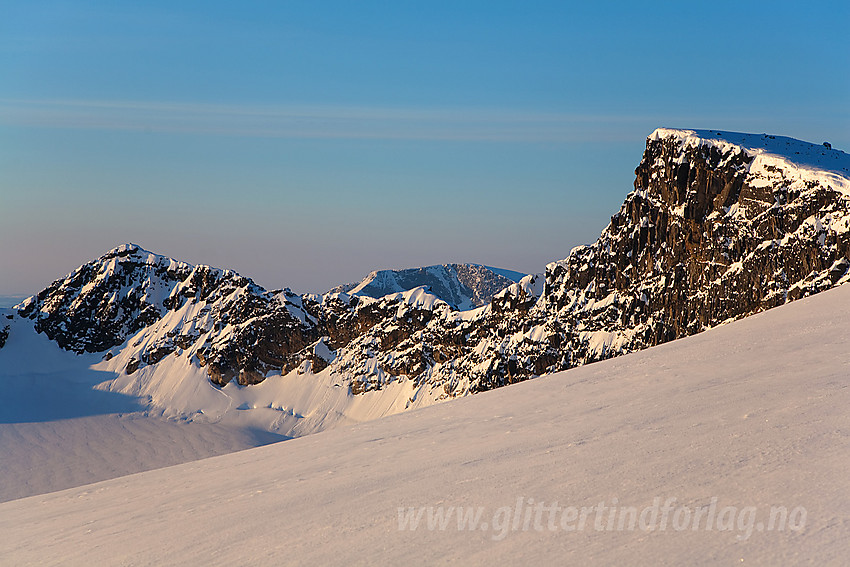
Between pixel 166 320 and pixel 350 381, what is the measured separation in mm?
46460

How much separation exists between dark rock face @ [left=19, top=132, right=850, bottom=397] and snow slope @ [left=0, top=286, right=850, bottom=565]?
39.7 meters

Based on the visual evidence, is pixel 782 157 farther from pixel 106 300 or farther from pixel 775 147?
pixel 106 300

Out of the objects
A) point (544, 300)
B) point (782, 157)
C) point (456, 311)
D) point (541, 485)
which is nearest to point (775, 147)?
point (782, 157)

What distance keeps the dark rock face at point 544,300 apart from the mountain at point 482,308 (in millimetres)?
231

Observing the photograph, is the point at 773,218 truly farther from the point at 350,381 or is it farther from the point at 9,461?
the point at 9,461

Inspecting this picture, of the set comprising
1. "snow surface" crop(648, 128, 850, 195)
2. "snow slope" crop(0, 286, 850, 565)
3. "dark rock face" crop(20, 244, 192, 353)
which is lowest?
"dark rock face" crop(20, 244, 192, 353)

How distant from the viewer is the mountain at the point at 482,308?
213ft

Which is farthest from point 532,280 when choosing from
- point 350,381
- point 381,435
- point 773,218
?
point 381,435

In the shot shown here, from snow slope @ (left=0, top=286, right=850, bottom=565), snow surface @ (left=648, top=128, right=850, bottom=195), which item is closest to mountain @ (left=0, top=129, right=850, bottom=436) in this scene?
snow surface @ (left=648, top=128, right=850, bottom=195)

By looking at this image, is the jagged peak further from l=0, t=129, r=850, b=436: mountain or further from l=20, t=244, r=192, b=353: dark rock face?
l=20, t=244, r=192, b=353: dark rock face

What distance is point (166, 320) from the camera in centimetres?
14862

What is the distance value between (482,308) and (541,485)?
109m

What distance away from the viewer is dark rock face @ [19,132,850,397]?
211 ft

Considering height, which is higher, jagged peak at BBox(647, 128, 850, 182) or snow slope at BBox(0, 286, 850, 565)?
jagged peak at BBox(647, 128, 850, 182)
